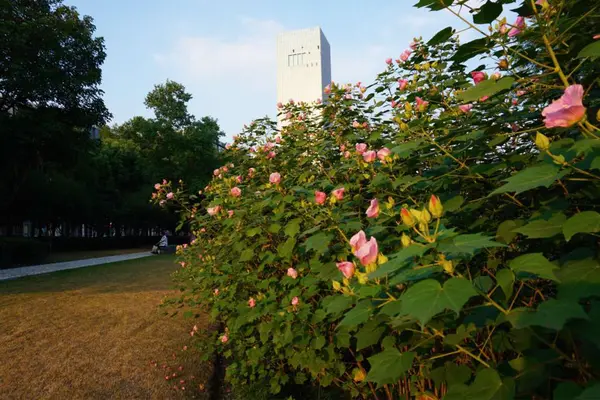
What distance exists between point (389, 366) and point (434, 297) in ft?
1.43

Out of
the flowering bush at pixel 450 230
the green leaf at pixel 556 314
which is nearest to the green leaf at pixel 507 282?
the flowering bush at pixel 450 230

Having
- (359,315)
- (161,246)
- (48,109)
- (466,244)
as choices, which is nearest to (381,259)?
(359,315)

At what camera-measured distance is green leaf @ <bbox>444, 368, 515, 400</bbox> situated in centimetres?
104

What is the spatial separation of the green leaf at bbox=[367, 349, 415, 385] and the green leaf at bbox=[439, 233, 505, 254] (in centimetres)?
44

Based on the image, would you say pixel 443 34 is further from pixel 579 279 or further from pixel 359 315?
pixel 359 315

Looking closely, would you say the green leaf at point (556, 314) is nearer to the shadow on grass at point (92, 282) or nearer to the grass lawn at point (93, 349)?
the grass lawn at point (93, 349)

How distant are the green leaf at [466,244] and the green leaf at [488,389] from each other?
0.41 metres

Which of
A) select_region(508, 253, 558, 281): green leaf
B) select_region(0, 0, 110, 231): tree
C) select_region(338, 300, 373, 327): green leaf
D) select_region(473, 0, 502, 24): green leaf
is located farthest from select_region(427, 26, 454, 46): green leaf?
select_region(0, 0, 110, 231): tree

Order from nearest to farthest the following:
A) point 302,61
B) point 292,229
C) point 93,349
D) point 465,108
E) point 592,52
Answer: point 592,52 → point 465,108 → point 292,229 → point 93,349 → point 302,61

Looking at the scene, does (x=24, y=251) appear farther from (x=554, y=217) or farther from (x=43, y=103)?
(x=554, y=217)

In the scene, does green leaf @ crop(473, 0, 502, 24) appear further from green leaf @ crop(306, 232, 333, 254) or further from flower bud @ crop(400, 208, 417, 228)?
green leaf @ crop(306, 232, 333, 254)

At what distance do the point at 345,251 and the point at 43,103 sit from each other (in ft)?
52.7

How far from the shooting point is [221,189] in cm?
361

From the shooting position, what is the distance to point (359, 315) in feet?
3.89
